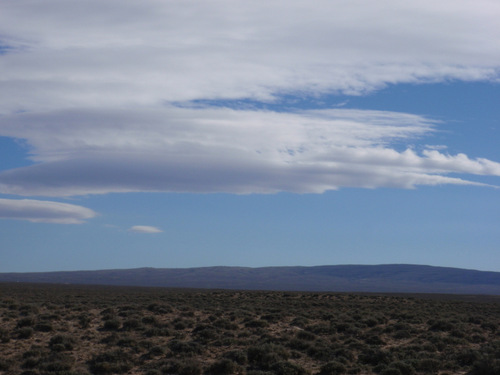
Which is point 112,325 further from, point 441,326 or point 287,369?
point 441,326

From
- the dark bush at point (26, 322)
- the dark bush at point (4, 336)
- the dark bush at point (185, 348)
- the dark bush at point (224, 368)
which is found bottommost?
the dark bush at point (224, 368)

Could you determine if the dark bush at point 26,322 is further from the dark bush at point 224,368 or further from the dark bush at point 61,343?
the dark bush at point 224,368

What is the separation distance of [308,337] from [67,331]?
38.0 ft

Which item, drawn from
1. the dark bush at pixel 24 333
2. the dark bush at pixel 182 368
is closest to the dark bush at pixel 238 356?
the dark bush at pixel 182 368

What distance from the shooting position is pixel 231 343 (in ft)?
86.0

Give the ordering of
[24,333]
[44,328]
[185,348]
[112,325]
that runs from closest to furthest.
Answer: [185,348], [24,333], [44,328], [112,325]

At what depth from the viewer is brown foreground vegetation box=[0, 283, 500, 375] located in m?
21.4

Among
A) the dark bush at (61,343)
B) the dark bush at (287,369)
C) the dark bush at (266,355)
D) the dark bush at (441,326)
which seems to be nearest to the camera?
the dark bush at (287,369)

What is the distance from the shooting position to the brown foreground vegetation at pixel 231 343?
21.4 m

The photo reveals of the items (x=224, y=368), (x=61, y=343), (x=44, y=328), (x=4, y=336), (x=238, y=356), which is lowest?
(x=224, y=368)

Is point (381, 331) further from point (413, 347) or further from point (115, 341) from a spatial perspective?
point (115, 341)

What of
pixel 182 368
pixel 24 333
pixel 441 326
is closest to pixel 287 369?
pixel 182 368

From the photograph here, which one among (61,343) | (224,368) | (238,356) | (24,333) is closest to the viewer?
(224,368)

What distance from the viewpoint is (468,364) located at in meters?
23.0
